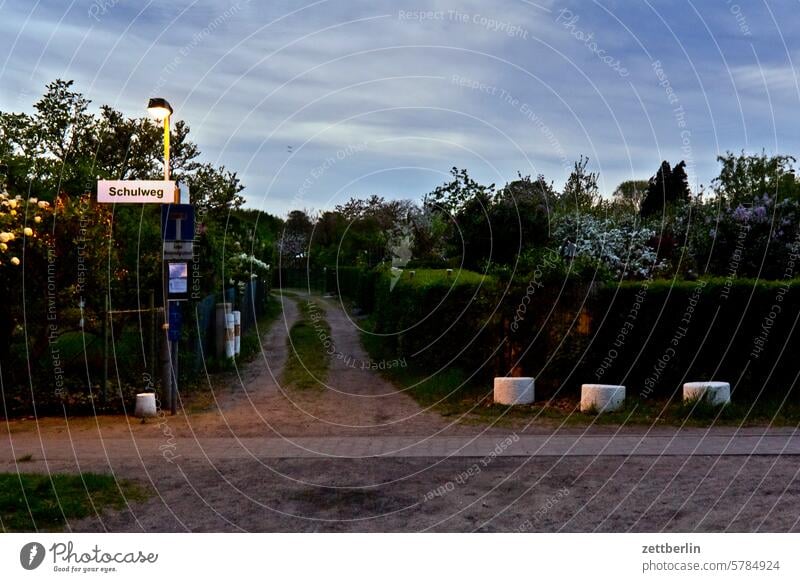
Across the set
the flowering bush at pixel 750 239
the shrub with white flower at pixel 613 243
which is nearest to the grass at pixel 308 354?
the shrub with white flower at pixel 613 243

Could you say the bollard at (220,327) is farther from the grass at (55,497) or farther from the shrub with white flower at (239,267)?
the grass at (55,497)

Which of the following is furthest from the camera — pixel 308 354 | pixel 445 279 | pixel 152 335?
pixel 308 354

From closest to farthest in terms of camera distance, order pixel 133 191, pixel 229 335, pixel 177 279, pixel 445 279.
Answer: pixel 133 191 < pixel 177 279 < pixel 445 279 < pixel 229 335

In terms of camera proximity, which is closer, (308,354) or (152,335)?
(152,335)

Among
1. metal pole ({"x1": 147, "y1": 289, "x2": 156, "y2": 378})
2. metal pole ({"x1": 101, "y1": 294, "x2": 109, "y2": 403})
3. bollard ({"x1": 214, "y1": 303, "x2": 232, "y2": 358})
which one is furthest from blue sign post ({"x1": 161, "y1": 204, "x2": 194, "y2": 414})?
bollard ({"x1": 214, "y1": 303, "x2": 232, "y2": 358})

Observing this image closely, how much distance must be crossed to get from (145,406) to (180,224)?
9.88ft

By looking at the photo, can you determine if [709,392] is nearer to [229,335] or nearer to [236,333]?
[229,335]

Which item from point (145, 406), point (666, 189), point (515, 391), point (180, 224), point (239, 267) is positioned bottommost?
point (145, 406)

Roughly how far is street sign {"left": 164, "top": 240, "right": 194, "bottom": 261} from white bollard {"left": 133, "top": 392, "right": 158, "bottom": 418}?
2.29 m

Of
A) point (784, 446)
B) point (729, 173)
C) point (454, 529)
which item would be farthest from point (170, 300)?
point (729, 173)

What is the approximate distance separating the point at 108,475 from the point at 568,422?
678 cm

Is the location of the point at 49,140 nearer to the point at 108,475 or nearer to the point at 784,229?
the point at 108,475

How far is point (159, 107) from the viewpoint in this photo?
46.2 ft

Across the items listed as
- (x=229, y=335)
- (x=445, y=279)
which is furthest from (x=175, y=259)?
(x=229, y=335)
